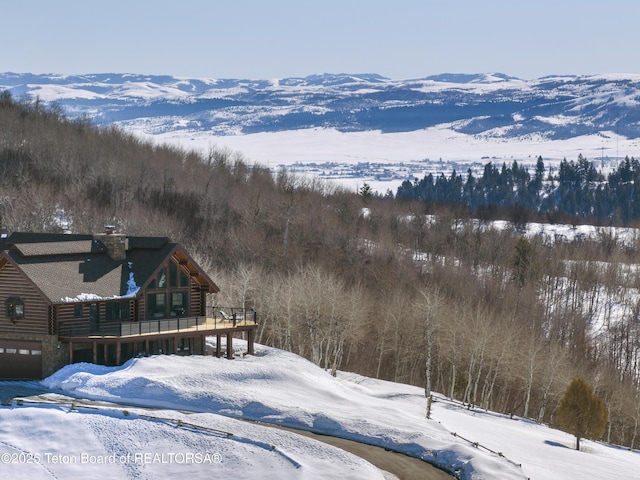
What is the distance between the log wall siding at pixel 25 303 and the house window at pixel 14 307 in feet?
0.56

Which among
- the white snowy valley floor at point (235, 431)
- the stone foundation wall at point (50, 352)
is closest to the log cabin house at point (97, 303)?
the stone foundation wall at point (50, 352)

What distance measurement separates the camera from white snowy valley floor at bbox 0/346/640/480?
40.5 m

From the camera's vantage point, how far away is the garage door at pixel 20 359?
5200 cm

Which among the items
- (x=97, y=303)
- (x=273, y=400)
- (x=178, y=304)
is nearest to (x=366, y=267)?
(x=178, y=304)

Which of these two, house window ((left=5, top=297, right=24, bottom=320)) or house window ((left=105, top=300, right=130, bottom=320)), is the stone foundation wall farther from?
house window ((left=105, top=300, right=130, bottom=320))

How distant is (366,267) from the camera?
117m

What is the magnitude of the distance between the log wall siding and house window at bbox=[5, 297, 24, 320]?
17cm

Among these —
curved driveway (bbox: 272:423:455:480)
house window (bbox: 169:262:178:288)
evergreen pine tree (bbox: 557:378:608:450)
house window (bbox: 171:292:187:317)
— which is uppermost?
house window (bbox: 169:262:178:288)

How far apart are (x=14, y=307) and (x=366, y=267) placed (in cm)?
6769

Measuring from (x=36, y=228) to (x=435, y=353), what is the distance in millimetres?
41294

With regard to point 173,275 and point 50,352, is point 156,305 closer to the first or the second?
point 173,275

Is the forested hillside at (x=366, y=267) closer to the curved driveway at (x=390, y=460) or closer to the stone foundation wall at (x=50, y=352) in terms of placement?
the curved driveway at (x=390, y=460)

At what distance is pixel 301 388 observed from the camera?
173 feet

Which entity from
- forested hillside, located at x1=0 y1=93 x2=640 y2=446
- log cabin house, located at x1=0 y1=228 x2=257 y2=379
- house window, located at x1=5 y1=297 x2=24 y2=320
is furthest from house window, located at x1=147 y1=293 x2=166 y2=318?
forested hillside, located at x1=0 y1=93 x2=640 y2=446
